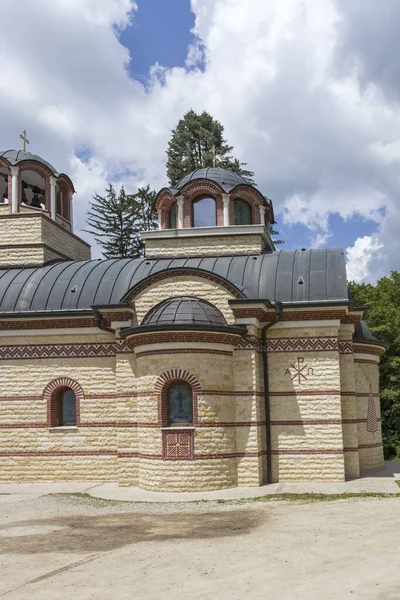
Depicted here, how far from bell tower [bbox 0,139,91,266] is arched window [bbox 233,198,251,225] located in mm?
5904

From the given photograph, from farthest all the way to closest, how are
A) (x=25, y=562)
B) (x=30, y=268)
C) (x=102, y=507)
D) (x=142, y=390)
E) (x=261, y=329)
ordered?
(x=30, y=268)
(x=261, y=329)
(x=142, y=390)
(x=102, y=507)
(x=25, y=562)

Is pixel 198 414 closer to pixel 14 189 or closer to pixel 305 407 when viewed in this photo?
pixel 305 407

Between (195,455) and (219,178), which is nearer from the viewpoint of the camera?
(195,455)

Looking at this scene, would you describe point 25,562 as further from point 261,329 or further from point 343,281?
point 343,281

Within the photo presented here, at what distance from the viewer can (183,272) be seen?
53.6 ft

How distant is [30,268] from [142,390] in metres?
6.27

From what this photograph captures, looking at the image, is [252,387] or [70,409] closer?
[252,387]

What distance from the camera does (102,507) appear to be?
13.0 metres

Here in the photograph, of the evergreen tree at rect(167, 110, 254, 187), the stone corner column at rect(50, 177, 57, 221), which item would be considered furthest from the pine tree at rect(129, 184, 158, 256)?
the stone corner column at rect(50, 177, 57, 221)

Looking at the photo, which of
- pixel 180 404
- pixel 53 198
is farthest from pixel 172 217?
pixel 180 404

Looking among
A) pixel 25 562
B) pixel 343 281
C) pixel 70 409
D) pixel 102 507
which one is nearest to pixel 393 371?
pixel 343 281

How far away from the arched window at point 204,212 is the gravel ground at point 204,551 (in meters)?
9.32

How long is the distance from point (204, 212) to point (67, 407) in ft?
23.4

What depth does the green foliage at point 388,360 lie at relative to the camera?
91.8 feet
